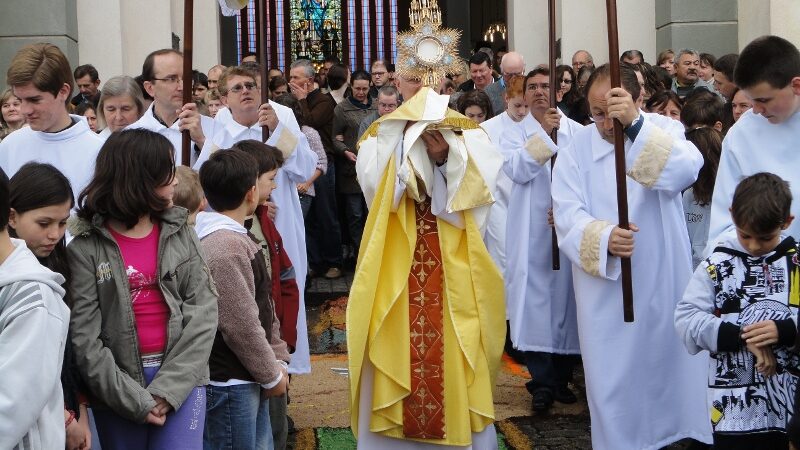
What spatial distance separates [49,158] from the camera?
16.4 ft

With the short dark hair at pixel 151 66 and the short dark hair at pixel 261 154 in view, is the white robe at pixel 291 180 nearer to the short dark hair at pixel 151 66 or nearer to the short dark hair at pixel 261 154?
the short dark hair at pixel 151 66

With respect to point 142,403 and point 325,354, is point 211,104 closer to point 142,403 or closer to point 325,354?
point 325,354

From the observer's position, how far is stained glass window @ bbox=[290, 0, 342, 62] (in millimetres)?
29141

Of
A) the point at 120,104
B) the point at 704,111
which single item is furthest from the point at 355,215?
the point at 120,104

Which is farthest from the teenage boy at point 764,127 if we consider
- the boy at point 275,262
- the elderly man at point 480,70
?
the elderly man at point 480,70

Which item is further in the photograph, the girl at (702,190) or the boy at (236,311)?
the girl at (702,190)

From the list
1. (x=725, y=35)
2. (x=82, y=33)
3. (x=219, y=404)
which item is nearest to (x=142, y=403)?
(x=219, y=404)

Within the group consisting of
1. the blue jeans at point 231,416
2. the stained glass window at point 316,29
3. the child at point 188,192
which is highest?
the stained glass window at point 316,29

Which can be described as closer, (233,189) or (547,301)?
(233,189)

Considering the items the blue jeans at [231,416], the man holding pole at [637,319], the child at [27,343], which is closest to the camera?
the child at [27,343]

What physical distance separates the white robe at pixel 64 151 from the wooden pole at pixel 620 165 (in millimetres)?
2255

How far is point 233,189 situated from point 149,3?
8.67 m

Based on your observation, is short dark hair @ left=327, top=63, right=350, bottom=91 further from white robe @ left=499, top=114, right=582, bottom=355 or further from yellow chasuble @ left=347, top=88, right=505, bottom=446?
yellow chasuble @ left=347, top=88, right=505, bottom=446

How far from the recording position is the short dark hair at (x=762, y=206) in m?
4.11
